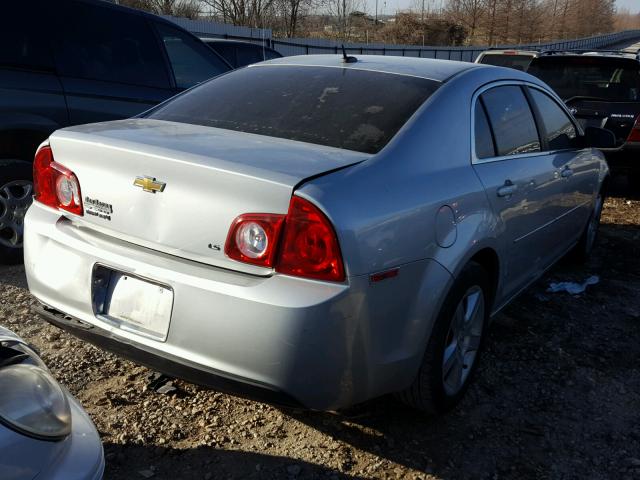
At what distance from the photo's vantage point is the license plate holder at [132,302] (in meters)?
2.27

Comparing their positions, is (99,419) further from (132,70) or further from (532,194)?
(132,70)

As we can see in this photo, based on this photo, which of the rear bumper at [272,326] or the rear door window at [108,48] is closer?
the rear bumper at [272,326]

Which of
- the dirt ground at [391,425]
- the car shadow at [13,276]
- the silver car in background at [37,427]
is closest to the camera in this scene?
the silver car in background at [37,427]

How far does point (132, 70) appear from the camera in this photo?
5109mm

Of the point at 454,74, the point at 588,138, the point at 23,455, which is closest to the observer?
the point at 23,455

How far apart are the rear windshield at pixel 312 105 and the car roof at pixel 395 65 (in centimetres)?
7

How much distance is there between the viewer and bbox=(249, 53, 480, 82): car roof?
316 cm

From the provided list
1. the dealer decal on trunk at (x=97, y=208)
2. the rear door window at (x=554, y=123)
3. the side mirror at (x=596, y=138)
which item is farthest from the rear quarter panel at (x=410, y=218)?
the side mirror at (x=596, y=138)

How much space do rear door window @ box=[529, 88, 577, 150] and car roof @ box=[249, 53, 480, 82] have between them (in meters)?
0.83

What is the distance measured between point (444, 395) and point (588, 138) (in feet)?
8.46

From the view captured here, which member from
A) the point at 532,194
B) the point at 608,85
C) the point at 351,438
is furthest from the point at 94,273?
the point at 608,85

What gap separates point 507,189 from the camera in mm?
3150

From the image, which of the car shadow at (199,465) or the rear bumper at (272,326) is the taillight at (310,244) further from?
the car shadow at (199,465)

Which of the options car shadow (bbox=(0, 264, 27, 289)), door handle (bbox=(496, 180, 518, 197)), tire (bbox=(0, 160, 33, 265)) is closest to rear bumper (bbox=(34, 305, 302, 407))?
door handle (bbox=(496, 180, 518, 197))
